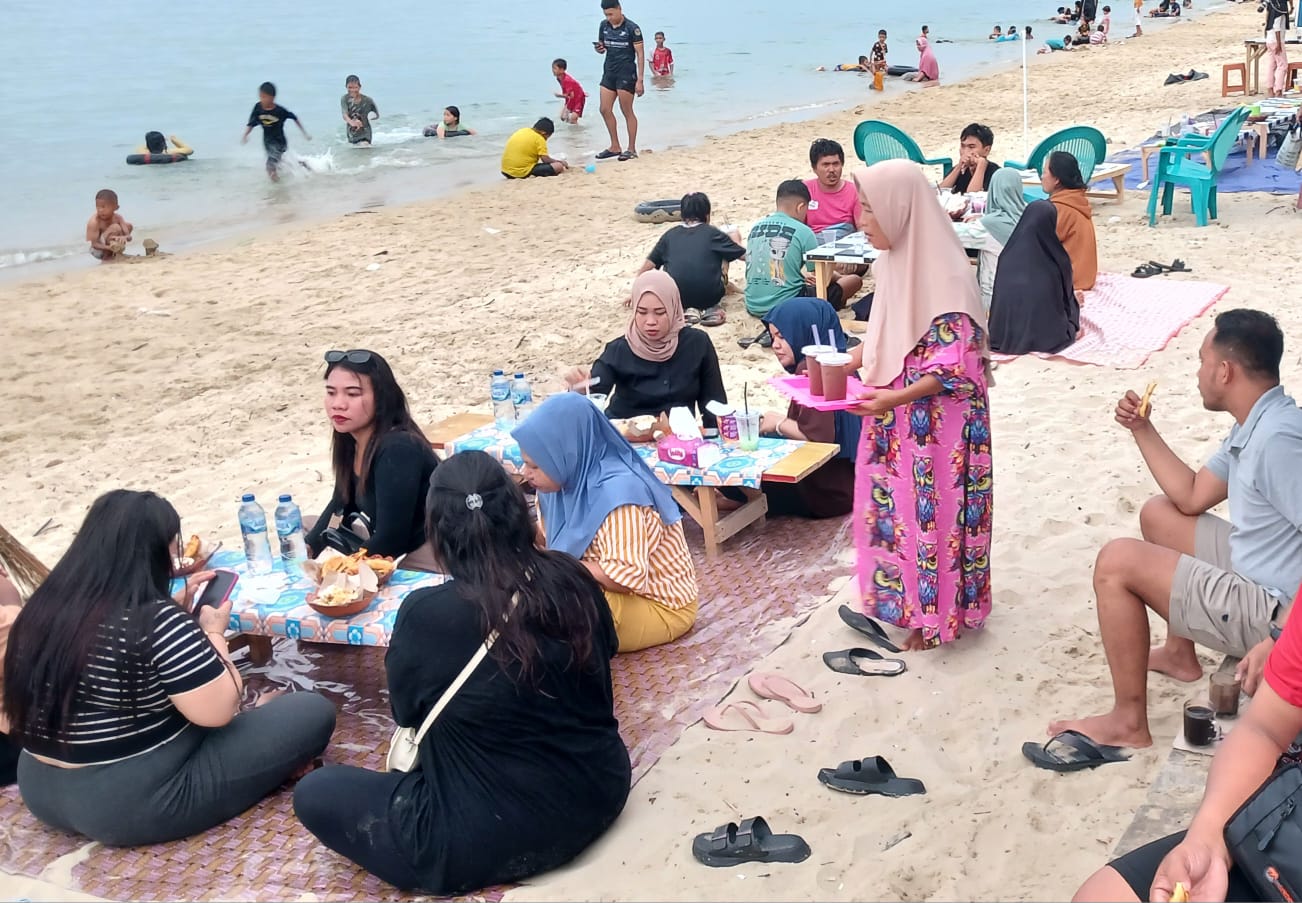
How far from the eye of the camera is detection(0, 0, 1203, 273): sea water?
737 inches

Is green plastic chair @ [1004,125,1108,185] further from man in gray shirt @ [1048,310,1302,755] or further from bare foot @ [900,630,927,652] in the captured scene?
man in gray shirt @ [1048,310,1302,755]

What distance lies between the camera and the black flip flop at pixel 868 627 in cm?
467

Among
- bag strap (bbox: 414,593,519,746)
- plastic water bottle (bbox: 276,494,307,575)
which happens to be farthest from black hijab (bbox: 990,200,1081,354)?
bag strap (bbox: 414,593,519,746)

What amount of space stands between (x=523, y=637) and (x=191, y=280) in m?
10.2

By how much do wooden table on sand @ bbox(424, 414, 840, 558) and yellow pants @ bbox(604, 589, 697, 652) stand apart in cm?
86

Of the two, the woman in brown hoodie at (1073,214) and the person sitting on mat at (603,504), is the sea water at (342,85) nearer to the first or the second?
the woman in brown hoodie at (1073,214)

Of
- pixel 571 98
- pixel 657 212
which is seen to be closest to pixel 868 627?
pixel 657 212

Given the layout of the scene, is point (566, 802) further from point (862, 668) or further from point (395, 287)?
point (395, 287)

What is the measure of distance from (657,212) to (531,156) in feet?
13.1

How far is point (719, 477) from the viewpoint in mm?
5520

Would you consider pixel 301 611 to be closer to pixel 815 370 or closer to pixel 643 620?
pixel 643 620

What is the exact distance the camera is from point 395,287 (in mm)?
11297

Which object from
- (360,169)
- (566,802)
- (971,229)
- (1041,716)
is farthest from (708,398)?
(360,169)

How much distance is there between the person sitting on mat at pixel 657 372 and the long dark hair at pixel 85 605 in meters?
2.85
